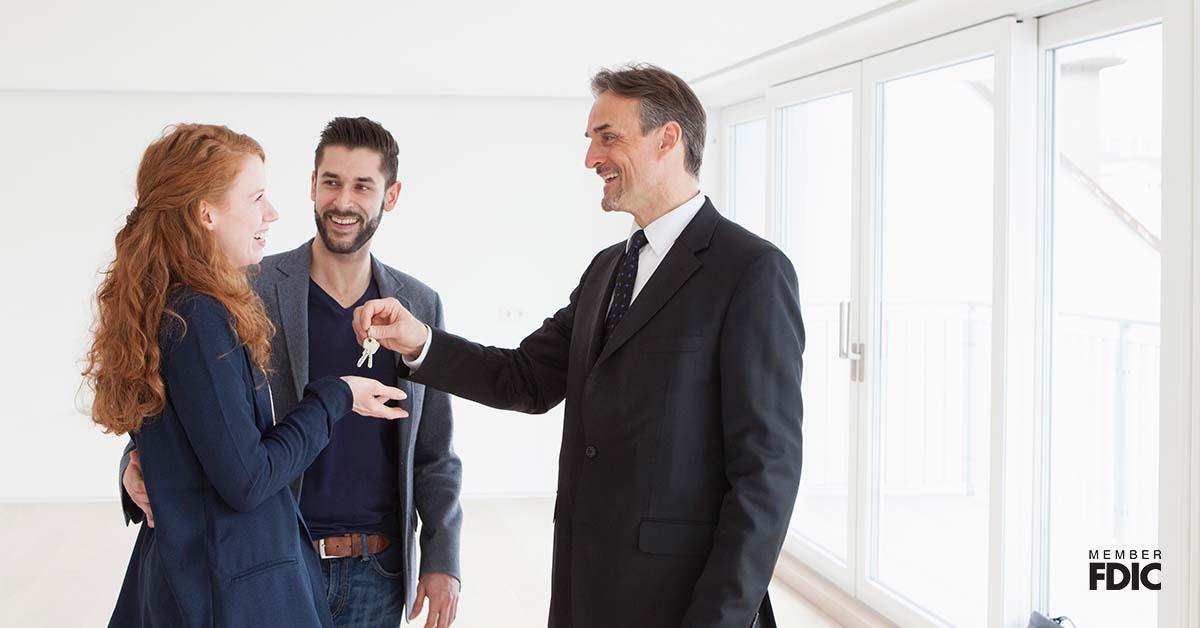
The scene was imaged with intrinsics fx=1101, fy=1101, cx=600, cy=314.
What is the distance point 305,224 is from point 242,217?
17.9ft

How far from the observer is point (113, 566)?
5523 mm

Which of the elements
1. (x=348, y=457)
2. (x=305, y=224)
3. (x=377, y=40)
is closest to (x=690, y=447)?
(x=348, y=457)

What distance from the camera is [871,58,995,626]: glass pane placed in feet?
13.3

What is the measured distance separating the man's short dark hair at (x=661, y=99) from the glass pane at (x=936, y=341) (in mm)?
2100

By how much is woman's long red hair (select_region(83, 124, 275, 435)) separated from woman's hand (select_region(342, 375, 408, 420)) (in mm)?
183

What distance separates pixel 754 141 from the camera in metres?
6.71

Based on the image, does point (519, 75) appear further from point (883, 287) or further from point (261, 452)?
point (261, 452)

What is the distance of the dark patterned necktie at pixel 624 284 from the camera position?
205 centimetres

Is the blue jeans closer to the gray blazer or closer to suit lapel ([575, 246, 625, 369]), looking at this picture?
the gray blazer

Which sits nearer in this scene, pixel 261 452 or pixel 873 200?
pixel 261 452

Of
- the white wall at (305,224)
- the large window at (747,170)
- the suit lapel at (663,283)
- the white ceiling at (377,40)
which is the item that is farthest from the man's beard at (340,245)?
the white wall at (305,224)

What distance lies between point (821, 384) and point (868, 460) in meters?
1.18

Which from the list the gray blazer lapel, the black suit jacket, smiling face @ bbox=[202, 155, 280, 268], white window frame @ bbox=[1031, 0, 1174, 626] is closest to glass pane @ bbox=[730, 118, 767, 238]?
white window frame @ bbox=[1031, 0, 1174, 626]

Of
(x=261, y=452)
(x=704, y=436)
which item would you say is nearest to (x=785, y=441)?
(x=704, y=436)
